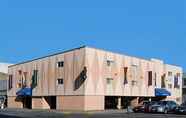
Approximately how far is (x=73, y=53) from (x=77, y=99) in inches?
263

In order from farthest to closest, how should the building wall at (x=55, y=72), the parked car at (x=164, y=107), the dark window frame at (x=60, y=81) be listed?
the dark window frame at (x=60, y=81)
the building wall at (x=55, y=72)
the parked car at (x=164, y=107)

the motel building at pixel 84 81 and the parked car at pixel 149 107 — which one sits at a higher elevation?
the motel building at pixel 84 81

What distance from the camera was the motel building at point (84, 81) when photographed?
6750 centimetres

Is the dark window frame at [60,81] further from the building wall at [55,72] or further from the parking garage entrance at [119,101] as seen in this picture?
the parking garage entrance at [119,101]

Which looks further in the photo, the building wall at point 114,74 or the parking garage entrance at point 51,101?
the parking garage entrance at point 51,101

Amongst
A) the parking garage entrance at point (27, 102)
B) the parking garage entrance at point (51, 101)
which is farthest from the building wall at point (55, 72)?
the parking garage entrance at point (27, 102)

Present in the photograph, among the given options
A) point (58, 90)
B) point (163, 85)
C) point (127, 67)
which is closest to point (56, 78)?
point (58, 90)

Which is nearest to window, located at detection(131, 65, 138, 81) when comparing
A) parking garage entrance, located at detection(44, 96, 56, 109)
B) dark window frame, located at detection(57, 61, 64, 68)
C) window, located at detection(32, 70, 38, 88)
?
dark window frame, located at detection(57, 61, 64, 68)

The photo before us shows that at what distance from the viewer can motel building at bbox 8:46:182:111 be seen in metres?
67.5

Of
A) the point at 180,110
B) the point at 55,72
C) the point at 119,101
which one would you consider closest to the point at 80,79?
the point at 55,72

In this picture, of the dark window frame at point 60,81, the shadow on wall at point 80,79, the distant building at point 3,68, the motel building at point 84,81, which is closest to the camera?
the shadow on wall at point 80,79

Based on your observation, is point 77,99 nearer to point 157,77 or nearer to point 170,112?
point 170,112

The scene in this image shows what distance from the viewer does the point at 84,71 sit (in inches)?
2616

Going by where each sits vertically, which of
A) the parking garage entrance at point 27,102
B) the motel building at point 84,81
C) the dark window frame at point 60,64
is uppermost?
the dark window frame at point 60,64
